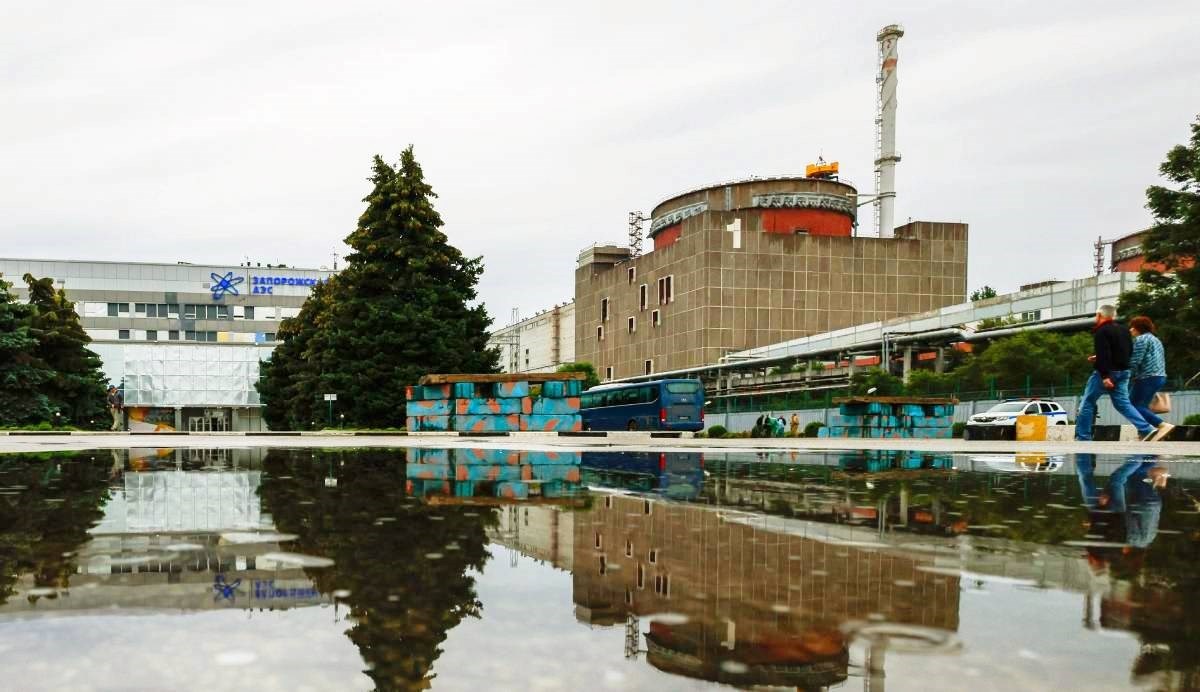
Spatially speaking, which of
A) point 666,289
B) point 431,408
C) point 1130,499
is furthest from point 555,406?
point 666,289

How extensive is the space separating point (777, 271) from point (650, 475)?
73.5 m

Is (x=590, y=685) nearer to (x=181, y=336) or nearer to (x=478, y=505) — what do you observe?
(x=478, y=505)

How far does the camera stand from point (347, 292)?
37562mm

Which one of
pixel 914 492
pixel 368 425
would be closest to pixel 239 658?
pixel 914 492

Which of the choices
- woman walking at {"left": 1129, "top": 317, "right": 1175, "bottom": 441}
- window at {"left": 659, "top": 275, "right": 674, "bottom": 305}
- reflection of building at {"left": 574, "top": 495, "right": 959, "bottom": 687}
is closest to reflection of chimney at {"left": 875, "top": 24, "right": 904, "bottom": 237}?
window at {"left": 659, "top": 275, "right": 674, "bottom": 305}

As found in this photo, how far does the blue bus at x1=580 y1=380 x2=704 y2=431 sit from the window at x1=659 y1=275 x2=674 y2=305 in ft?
148

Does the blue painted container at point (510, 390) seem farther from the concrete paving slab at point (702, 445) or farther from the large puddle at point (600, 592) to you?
the large puddle at point (600, 592)

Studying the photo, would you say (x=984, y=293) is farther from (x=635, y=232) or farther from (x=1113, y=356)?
(x=1113, y=356)

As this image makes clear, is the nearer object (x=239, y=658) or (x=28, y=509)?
(x=239, y=658)

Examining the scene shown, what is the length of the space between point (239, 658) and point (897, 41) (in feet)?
278

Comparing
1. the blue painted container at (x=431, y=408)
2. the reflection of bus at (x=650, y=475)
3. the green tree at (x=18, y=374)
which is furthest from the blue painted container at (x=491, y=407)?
the green tree at (x=18, y=374)

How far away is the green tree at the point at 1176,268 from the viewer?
2952 centimetres

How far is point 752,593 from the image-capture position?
9.90 ft

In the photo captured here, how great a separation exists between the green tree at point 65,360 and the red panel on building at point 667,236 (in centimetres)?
5178
